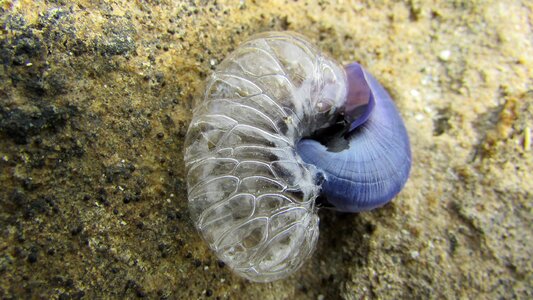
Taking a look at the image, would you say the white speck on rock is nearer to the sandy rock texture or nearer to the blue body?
the sandy rock texture

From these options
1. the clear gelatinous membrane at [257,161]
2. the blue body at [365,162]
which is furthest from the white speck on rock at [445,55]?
the clear gelatinous membrane at [257,161]

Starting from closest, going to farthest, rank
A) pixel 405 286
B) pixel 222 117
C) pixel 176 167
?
pixel 222 117, pixel 176 167, pixel 405 286

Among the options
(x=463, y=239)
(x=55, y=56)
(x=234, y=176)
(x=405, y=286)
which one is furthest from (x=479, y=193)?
(x=55, y=56)

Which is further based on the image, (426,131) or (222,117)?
(426,131)

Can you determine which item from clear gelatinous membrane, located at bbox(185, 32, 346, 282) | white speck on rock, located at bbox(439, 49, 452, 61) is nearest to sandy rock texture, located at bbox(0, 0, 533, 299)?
white speck on rock, located at bbox(439, 49, 452, 61)

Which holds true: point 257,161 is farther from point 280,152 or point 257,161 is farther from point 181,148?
point 181,148

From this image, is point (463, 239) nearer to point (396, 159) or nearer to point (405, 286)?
point (405, 286)

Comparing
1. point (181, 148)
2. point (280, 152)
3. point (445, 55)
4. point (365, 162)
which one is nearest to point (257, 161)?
point (280, 152)
